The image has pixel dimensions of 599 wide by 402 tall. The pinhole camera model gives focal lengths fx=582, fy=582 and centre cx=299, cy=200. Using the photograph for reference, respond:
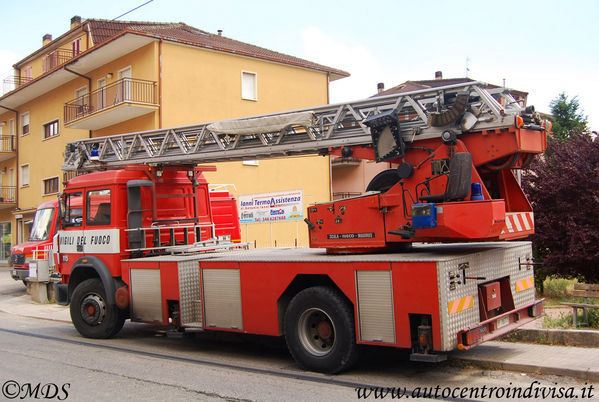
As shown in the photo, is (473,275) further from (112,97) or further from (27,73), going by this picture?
(27,73)

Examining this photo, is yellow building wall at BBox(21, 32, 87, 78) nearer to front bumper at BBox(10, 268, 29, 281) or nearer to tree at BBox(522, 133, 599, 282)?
front bumper at BBox(10, 268, 29, 281)

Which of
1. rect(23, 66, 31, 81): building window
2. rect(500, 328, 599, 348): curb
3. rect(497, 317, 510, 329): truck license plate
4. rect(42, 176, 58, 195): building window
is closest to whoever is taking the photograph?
rect(497, 317, 510, 329): truck license plate

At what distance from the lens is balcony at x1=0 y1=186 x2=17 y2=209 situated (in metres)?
36.1

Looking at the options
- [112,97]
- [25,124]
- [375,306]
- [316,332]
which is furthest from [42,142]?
[375,306]

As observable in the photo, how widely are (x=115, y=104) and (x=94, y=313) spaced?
15.0m

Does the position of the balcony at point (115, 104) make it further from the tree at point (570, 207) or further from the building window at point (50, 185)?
the tree at point (570, 207)

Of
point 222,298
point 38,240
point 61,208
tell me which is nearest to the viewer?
point 222,298

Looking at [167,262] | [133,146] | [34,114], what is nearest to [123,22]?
[34,114]

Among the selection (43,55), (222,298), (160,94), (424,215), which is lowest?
(222,298)

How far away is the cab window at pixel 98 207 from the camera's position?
10.4 m

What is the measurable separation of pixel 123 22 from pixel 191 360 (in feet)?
88.7

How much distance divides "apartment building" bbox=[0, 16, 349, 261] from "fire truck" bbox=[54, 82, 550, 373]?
1158 cm

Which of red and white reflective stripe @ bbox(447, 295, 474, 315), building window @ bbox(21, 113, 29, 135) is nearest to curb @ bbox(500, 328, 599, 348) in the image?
red and white reflective stripe @ bbox(447, 295, 474, 315)

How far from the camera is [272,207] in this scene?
20281 millimetres
